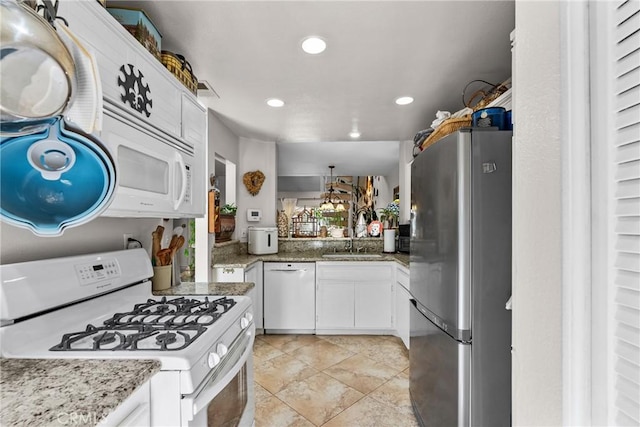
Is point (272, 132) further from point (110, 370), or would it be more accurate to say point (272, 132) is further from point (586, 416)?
point (586, 416)

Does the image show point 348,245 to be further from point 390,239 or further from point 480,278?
point 480,278

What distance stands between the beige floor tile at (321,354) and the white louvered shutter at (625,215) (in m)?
2.34

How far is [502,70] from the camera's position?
1.98m

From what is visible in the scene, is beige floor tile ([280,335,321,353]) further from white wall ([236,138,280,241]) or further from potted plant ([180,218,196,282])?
white wall ([236,138,280,241])

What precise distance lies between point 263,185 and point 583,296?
3403mm

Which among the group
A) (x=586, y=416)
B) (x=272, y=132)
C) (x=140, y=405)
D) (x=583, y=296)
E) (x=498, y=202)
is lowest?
(x=140, y=405)

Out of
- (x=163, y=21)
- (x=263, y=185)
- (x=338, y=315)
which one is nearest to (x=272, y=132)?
(x=263, y=185)

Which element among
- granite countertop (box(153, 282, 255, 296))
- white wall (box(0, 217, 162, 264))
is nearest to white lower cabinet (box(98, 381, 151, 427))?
white wall (box(0, 217, 162, 264))

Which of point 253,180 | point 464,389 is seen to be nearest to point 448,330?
point 464,389

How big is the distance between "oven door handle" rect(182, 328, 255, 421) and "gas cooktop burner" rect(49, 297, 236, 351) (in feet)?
0.48

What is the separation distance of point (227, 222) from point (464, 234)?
2503mm

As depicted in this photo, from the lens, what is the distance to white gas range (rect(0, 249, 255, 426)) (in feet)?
2.88

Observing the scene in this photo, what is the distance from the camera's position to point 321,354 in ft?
9.50

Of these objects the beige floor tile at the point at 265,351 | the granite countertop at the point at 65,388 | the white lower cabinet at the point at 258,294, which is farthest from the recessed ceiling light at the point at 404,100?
the beige floor tile at the point at 265,351
